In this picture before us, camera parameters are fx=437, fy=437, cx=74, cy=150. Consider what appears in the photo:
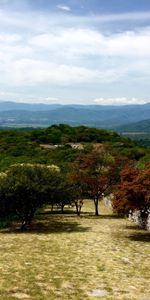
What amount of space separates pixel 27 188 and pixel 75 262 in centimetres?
1207

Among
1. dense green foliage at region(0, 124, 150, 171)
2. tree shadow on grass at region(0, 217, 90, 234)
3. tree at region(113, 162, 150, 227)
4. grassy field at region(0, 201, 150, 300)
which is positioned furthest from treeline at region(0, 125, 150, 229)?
dense green foliage at region(0, 124, 150, 171)

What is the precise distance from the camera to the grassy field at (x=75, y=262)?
1570 centimetres

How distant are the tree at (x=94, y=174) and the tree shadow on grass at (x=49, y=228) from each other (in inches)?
257

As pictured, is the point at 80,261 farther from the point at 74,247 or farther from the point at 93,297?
the point at 93,297

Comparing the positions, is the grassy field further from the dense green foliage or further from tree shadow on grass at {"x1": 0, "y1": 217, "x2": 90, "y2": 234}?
the dense green foliage

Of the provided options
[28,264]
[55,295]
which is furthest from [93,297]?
[28,264]

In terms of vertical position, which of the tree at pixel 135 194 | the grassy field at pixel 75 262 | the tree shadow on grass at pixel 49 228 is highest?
the tree at pixel 135 194

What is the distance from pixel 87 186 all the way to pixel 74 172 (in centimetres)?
188

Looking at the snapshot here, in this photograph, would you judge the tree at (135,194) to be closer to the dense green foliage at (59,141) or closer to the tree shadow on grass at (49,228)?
the tree shadow on grass at (49,228)

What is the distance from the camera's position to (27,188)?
32094 mm

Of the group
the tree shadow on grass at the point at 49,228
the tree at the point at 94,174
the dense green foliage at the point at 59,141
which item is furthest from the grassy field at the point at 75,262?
the dense green foliage at the point at 59,141

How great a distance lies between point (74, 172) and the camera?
1694 inches

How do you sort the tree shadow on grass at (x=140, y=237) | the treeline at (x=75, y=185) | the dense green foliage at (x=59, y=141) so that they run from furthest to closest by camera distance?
the dense green foliage at (x=59, y=141) → the treeline at (x=75, y=185) → the tree shadow on grass at (x=140, y=237)

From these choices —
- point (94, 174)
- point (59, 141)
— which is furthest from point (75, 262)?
point (59, 141)
